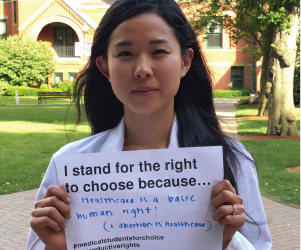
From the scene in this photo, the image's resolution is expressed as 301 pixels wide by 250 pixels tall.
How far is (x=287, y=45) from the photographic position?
1405 centimetres

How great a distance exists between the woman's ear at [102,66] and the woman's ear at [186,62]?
32 cm

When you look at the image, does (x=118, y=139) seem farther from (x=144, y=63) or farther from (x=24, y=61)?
(x=24, y=61)

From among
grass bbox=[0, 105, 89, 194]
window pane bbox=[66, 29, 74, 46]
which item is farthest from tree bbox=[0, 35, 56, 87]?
grass bbox=[0, 105, 89, 194]

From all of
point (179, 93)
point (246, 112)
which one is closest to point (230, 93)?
point (246, 112)

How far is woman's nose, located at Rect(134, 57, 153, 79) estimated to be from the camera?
1.66 m

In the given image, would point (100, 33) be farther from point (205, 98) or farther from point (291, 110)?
point (291, 110)

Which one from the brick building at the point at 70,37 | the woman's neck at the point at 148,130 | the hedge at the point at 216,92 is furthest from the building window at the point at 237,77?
the woman's neck at the point at 148,130

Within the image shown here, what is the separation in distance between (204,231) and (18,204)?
6.07 meters

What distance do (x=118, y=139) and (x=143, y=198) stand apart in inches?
13.6

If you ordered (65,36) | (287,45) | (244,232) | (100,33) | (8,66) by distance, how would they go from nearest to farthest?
(244,232) < (100,33) < (287,45) < (8,66) < (65,36)

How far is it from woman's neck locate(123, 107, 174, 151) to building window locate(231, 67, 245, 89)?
1646 inches

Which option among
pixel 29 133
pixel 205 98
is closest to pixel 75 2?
pixel 29 133

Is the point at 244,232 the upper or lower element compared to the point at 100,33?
lower

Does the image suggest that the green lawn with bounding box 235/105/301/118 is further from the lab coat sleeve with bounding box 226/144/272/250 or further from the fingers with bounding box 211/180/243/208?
the fingers with bounding box 211/180/243/208
